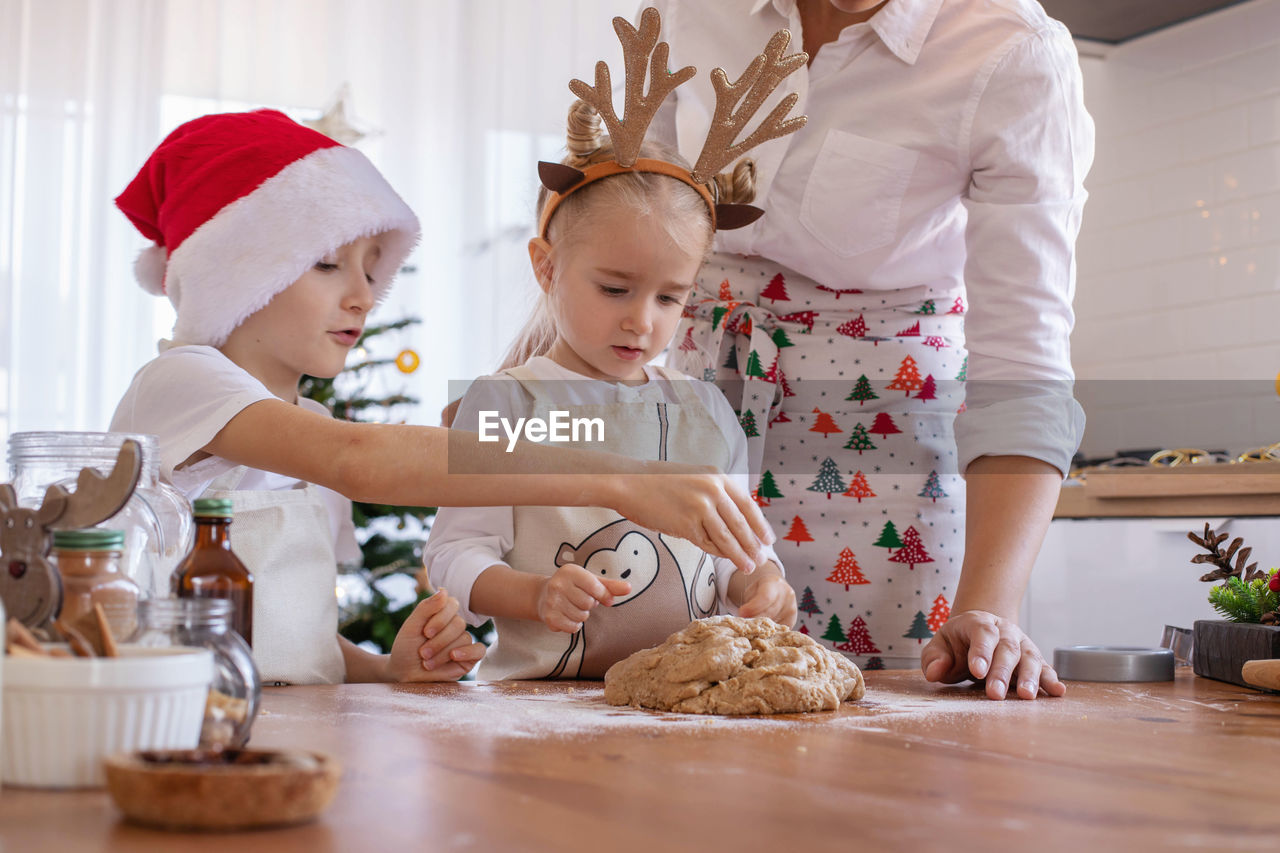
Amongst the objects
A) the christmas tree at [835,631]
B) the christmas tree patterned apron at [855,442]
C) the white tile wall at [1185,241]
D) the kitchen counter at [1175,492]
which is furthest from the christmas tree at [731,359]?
the white tile wall at [1185,241]

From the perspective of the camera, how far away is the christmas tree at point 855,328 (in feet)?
5.00

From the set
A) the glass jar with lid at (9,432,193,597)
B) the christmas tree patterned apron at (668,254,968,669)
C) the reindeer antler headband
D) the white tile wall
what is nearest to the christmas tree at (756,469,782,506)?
the christmas tree patterned apron at (668,254,968,669)

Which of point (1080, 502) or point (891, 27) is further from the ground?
point (891, 27)

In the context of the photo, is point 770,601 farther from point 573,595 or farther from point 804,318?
point 804,318

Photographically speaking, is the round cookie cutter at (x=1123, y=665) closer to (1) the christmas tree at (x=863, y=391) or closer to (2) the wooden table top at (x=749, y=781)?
(2) the wooden table top at (x=749, y=781)

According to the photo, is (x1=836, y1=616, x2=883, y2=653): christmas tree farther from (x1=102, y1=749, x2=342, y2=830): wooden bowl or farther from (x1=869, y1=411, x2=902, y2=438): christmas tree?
(x1=102, y1=749, x2=342, y2=830): wooden bowl

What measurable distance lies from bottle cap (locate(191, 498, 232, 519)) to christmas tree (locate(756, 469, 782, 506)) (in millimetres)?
895

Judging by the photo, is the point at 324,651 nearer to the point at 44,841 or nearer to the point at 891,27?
the point at 44,841

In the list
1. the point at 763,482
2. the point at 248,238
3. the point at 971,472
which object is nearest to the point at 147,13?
the point at 248,238

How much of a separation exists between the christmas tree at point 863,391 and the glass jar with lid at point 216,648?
40.2 inches

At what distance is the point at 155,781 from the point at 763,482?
114cm

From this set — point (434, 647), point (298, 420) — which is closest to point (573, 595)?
point (434, 647)

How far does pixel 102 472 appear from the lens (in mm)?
823

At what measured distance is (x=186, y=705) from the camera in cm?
54
